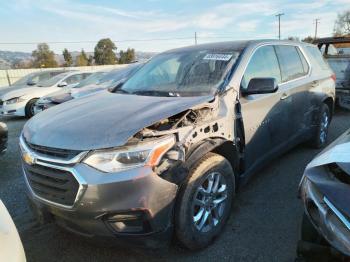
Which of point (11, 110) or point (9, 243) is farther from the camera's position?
point (11, 110)

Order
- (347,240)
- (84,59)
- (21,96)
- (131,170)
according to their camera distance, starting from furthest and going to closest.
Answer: (84,59) → (21,96) → (131,170) → (347,240)

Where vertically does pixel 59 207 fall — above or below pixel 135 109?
below

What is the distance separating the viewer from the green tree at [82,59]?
57.6m

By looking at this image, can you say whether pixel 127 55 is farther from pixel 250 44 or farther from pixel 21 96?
pixel 250 44

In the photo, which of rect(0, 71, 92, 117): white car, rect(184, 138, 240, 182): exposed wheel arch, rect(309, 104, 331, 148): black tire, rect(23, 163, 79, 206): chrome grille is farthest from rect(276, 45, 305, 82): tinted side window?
rect(0, 71, 92, 117): white car

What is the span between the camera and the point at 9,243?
174cm

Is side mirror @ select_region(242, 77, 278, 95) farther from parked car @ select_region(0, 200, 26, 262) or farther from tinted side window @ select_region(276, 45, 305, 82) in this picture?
parked car @ select_region(0, 200, 26, 262)

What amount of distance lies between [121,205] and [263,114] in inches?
79.1

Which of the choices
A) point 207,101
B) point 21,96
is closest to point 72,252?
point 207,101

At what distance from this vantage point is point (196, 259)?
9.10 ft

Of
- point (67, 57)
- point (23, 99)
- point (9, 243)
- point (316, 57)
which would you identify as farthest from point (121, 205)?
point (67, 57)

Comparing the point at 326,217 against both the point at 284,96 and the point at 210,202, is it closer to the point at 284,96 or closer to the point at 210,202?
the point at 210,202

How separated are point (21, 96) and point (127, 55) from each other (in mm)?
53305

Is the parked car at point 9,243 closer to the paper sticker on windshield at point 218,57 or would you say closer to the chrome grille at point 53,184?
the chrome grille at point 53,184
